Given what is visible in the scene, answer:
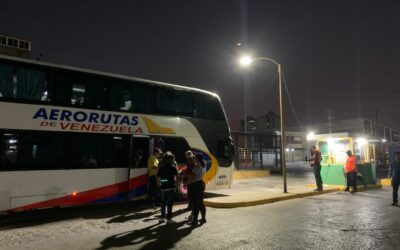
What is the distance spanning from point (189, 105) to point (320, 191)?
7.04 metres

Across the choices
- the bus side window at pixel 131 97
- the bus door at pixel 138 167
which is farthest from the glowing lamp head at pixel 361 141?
the bus door at pixel 138 167

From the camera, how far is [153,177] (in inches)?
415

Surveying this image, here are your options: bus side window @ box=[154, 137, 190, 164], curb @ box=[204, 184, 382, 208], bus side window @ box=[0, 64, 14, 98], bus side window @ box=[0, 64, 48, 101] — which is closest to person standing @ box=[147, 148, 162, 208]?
bus side window @ box=[154, 137, 190, 164]

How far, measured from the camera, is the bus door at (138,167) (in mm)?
10812

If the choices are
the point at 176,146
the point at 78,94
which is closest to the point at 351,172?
the point at 176,146

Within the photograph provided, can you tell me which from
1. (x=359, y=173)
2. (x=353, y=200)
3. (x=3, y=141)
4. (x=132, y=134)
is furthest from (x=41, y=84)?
(x=359, y=173)

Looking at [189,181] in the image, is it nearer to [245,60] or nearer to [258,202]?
[258,202]

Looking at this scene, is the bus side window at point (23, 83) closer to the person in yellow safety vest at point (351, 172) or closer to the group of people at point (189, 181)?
the group of people at point (189, 181)

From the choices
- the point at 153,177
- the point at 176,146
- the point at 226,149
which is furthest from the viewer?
the point at 226,149

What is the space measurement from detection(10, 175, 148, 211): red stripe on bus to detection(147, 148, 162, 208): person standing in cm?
44

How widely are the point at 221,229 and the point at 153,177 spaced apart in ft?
11.5

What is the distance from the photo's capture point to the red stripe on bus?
9027 mm

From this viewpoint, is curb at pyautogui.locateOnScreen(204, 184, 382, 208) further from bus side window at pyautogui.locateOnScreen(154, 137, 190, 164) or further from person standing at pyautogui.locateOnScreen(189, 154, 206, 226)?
person standing at pyautogui.locateOnScreen(189, 154, 206, 226)

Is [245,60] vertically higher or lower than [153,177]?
higher
